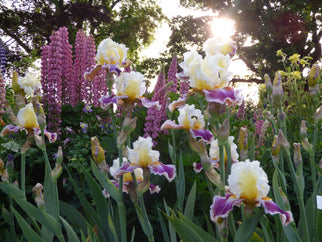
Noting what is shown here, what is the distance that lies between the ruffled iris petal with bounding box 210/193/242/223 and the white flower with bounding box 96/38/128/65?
2.80ft

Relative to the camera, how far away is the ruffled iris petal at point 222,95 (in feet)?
3.61

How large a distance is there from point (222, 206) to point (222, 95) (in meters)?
0.38

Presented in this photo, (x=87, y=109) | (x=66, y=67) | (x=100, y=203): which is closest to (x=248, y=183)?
(x=100, y=203)

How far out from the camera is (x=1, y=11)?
17594 millimetres

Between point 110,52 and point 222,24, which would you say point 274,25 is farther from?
point 110,52

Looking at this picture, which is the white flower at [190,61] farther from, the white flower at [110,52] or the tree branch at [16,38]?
the tree branch at [16,38]

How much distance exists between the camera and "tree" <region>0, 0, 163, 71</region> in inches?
605

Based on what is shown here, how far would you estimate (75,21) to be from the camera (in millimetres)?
16000

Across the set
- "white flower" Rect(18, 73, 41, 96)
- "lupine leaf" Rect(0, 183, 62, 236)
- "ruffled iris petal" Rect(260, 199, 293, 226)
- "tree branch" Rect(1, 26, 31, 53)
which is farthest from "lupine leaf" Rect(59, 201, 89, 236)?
"tree branch" Rect(1, 26, 31, 53)

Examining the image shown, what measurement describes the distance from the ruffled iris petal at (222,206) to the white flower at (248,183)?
0.03 meters

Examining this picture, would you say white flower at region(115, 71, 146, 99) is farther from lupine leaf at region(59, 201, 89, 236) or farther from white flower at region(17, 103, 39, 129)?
lupine leaf at region(59, 201, 89, 236)

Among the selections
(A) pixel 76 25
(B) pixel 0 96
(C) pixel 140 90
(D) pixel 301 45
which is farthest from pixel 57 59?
(A) pixel 76 25

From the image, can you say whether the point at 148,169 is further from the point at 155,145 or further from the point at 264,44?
the point at 264,44

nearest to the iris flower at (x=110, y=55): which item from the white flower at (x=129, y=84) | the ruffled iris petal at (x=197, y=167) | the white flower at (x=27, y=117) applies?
the white flower at (x=129, y=84)
